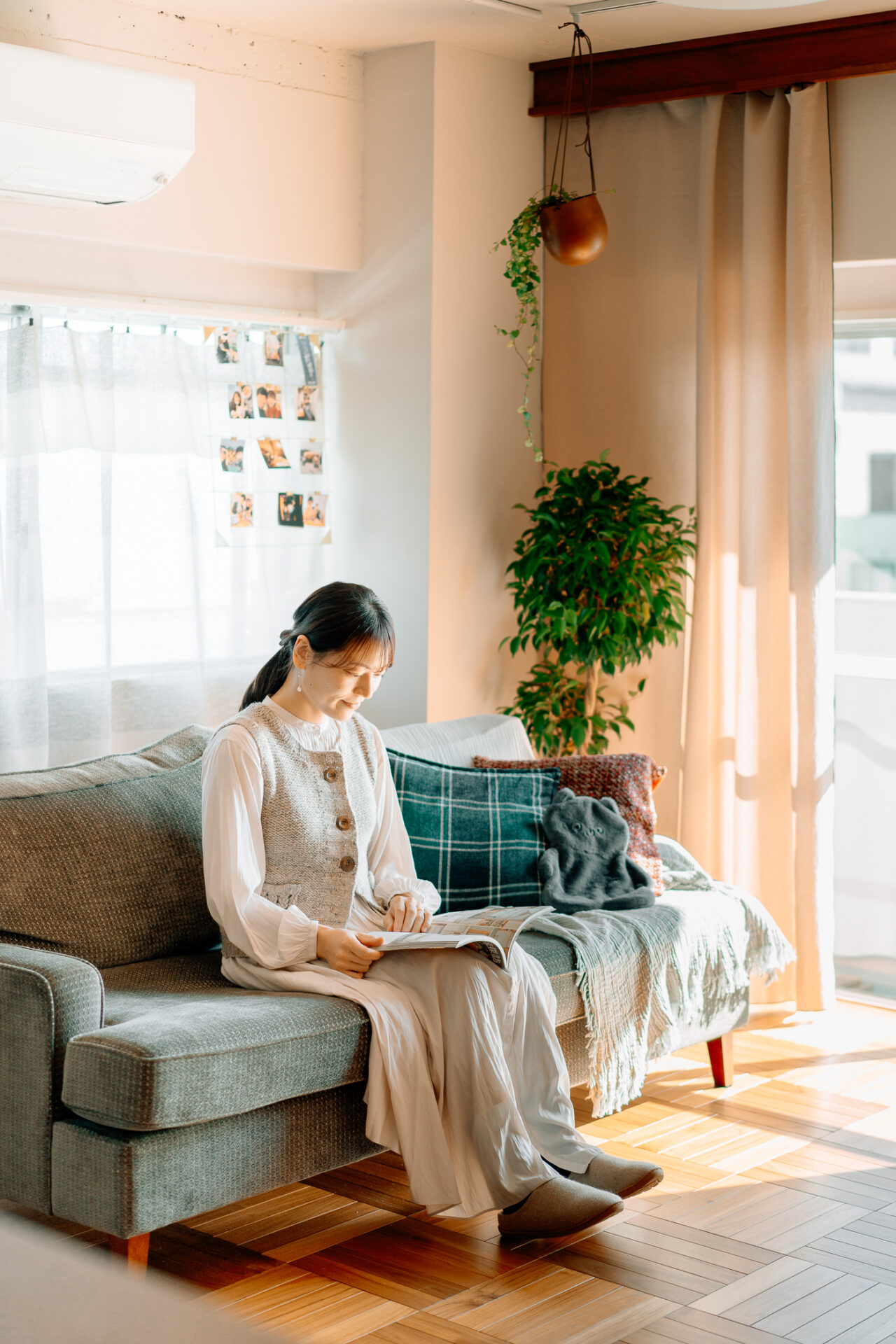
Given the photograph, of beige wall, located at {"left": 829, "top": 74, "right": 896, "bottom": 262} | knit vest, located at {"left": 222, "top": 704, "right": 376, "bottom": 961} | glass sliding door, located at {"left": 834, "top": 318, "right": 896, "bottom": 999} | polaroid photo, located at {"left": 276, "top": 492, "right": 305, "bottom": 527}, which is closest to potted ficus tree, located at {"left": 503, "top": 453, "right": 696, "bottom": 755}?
glass sliding door, located at {"left": 834, "top": 318, "right": 896, "bottom": 999}

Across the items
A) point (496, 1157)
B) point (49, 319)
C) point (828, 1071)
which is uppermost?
point (49, 319)

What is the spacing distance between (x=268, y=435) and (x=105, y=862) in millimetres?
1748

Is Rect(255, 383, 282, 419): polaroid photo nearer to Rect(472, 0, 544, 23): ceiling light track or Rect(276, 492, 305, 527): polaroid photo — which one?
Rect(276, 492, 305, 527): polaroid photo

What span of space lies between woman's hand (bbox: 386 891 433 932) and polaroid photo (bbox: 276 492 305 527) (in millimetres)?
1665

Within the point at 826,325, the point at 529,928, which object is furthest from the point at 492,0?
the point at 529,928

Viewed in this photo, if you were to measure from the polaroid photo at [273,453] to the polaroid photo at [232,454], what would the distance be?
0.08 meters

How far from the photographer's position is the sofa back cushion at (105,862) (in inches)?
106

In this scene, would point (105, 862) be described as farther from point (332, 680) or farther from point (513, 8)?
point (513, 8)

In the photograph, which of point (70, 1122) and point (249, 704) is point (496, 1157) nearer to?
point (70, 1122)

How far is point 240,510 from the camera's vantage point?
410 centimetres

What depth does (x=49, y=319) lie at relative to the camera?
364cm

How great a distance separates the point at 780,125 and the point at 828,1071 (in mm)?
2552

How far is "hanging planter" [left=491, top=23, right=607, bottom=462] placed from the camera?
A: 4.07m

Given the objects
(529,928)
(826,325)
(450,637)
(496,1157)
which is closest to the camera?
(496,1157)
